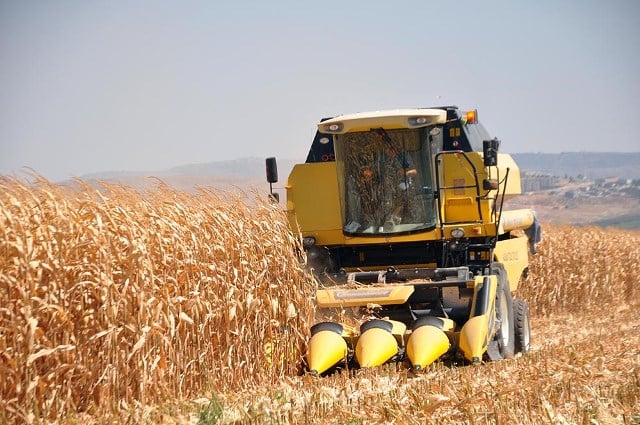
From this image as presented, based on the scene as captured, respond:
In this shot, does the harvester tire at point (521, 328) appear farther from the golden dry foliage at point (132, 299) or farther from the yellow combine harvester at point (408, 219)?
the golden dry foliage at point (132, 299)

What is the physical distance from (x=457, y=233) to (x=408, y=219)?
0.54m

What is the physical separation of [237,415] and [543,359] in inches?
120

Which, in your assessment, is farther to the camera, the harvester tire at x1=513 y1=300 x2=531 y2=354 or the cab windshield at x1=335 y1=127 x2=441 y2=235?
the harvester tire at x1=513 y1=300 x2=531 y2=354

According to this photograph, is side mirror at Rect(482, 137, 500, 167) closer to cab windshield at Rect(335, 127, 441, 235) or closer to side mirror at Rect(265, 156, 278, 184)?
cab windshield at Rect(335, 127, 441, 235)

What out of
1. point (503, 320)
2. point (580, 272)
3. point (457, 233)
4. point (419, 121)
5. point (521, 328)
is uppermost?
point (419, 121)

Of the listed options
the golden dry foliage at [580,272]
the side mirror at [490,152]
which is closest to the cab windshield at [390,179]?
the side mirror at [490,152]

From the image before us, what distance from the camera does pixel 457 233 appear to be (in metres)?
10.1

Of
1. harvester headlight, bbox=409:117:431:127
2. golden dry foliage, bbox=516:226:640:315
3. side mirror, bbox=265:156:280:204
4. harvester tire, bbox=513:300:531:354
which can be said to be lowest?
golden dry foliage, bbox=516:226:640:315

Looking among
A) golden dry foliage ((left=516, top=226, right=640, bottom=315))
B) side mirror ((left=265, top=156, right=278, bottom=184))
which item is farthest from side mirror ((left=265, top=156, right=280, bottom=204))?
golden dry foliage ((left=516, top=226, right=640, bottom=315))

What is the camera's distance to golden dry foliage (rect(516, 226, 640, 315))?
57.5 ft

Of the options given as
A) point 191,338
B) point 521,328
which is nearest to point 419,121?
point 521,328

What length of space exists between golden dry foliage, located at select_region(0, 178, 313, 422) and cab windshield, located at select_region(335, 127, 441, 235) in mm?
1887

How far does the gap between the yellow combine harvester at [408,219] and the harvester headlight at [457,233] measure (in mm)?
11

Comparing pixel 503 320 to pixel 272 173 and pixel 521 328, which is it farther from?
pixel 272 173
